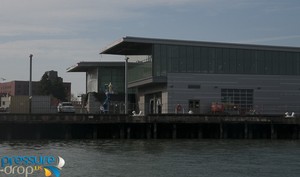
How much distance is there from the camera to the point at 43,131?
2295 inches

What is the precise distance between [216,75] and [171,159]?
39.0 meters

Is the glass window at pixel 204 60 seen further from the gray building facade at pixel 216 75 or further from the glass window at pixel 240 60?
the glass window at pixel 240 60

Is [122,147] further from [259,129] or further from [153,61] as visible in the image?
[153,61]

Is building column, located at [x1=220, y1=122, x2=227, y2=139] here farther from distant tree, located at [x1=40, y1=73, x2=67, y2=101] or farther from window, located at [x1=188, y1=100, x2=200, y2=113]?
Answer: distant tree, located at [x1=40, y1=73, x2=67, y2=101]

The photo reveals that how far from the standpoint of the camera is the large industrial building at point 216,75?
74.2 metres

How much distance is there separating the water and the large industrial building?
2419cm

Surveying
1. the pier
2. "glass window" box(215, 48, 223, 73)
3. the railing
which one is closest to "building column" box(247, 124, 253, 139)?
the pier

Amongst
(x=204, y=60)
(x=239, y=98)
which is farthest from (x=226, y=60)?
(x=239, y=98)

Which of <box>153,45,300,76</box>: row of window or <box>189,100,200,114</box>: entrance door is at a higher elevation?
<box>153,45,300,76</box>: row of window

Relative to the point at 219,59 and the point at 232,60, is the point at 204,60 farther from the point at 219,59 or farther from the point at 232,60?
the point at 232,60

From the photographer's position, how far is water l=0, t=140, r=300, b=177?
31.4 meters

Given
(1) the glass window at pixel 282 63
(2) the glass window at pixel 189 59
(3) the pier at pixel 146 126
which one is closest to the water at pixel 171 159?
(3) the pier at pixel 146 126

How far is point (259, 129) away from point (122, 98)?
33426 mm

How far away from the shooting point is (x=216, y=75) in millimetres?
75500
